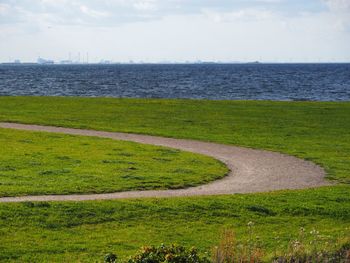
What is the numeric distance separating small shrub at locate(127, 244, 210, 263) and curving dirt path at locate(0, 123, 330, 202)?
7567 mm

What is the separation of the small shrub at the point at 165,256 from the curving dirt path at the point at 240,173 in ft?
24.8

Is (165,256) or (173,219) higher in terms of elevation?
(165,256)

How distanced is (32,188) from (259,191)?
7.02 meters

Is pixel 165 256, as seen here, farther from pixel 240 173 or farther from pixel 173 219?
pixel 240 173

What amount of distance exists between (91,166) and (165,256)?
13.1 meters

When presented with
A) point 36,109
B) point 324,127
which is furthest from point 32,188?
point 36,109

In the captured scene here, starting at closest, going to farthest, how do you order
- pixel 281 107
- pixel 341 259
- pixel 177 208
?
pixel 341 259, pixel 177 208, pixel 281 107

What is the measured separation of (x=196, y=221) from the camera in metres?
15.6

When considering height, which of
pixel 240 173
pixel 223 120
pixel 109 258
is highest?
pixel 109 258

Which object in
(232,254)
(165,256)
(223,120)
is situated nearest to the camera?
(165,256)

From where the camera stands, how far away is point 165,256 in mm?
9812

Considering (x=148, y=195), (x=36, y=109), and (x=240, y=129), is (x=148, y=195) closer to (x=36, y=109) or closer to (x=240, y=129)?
(x=240, y=129)

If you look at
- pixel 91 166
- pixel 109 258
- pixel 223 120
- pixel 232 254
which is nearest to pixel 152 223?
pixel 232 254

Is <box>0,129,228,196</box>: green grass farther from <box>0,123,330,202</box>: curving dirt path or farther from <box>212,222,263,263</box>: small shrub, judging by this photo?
<box>212,222,263,263</box>: small shrub
